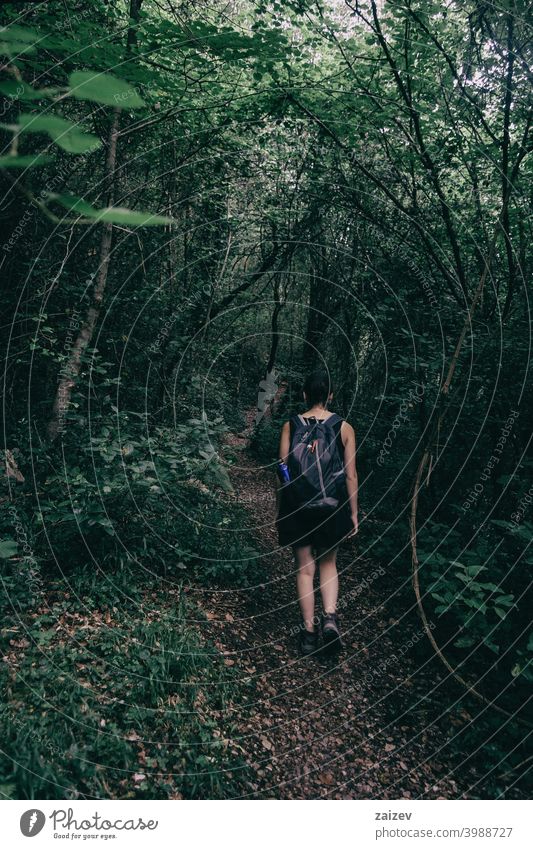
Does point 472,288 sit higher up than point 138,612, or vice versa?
point 472,288

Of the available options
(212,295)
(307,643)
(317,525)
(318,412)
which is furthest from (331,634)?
(212,295)

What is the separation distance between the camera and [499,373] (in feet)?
15.1

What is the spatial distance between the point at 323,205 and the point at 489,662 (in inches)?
334

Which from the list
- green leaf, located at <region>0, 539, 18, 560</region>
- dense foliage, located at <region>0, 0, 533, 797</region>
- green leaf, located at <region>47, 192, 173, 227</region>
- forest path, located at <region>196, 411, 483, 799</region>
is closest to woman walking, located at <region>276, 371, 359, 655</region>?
forest path, located at <region>196, 411, 483, 799</region>

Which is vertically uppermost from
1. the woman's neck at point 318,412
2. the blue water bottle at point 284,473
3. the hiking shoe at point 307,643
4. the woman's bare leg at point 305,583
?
the woman's neck at point 318,412

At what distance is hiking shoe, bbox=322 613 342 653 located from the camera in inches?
154

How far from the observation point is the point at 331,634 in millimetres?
3918

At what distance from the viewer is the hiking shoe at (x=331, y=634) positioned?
392cm

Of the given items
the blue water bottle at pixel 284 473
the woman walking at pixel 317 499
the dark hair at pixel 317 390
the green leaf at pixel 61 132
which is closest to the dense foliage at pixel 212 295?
the green leaf at pixel 61 132

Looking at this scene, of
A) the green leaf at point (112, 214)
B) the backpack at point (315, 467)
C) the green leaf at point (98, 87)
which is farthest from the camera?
the backpack at point (315, 467)

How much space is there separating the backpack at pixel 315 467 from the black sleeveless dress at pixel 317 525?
0.06 meters

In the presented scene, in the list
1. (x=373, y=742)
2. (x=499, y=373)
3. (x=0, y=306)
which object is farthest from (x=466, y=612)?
(x=0, y=306)

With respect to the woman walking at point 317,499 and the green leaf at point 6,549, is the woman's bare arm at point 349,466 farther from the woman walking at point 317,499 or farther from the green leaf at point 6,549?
the green leaf at point 6,549

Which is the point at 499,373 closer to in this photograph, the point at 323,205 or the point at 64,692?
the point at 64,692
